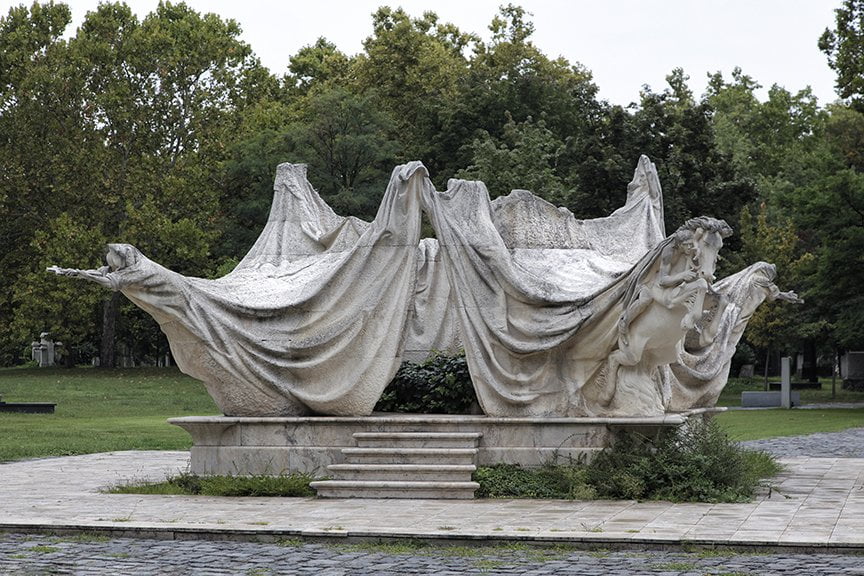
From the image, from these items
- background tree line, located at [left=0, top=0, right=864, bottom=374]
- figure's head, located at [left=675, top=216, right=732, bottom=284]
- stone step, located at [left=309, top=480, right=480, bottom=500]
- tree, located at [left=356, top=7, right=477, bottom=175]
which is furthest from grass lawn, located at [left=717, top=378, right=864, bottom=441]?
tree, located at [left=356, top=7, right=477, bottom=175]

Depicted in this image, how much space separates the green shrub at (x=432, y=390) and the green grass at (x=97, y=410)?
18.1 ft

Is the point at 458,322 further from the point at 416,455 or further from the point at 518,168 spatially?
the point at 518,168

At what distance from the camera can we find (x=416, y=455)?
521 inches

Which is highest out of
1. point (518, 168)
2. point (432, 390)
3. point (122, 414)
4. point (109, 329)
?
point (518, 168)

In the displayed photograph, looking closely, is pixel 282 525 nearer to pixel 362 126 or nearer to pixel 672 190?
pixel 672 190

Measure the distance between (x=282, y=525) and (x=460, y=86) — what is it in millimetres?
36548

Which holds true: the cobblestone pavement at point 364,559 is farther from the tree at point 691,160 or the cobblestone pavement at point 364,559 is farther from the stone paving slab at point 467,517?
the tree at point 691,160

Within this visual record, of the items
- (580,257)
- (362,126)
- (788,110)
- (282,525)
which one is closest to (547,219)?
(580,257)

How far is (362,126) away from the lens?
43.5 metres

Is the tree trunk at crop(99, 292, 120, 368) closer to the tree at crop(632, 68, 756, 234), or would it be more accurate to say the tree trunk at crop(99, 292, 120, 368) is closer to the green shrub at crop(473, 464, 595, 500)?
the tree at crop(632, 68, 756, 234)

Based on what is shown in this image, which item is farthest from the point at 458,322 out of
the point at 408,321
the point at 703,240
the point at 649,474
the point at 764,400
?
the point at 764,400

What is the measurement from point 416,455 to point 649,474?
2.18 metres

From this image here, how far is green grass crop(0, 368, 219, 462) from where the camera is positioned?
2070 centimetres

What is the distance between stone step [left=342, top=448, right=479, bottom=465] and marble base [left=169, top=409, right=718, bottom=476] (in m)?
0.36
